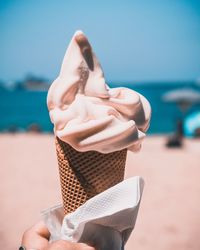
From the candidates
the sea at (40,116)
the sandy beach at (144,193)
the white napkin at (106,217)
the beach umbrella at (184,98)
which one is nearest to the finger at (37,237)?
the white napkin at (106,217)

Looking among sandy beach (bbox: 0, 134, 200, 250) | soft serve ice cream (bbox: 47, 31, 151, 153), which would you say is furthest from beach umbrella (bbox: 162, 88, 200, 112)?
soft serve ice cream (bbox: 47, 31, 151, 153)

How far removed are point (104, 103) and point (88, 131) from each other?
0.22 metres

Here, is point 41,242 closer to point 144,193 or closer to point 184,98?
point 144,193

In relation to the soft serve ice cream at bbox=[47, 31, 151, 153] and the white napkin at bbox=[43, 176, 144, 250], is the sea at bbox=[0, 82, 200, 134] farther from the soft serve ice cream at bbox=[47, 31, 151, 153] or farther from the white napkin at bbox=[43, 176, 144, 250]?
the white napkin at bbox=[43, 176, 144, 250]

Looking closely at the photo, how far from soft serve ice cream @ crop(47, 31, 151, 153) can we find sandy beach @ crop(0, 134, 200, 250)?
157 inches

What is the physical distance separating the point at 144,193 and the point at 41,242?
6.31 m

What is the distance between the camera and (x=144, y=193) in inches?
318

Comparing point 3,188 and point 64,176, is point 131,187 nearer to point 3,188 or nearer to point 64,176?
point 64,176

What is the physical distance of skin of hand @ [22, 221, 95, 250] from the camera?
5.52 feet

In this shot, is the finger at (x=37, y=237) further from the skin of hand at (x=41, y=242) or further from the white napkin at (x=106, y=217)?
the white napkin at (x=106, y=217)

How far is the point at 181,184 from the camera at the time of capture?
869 centimetres

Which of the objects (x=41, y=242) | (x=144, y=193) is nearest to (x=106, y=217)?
(x=41, y=242)

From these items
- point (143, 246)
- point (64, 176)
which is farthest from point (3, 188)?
point (64, 176)

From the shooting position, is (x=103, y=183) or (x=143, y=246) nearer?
(x=103, y=183)
